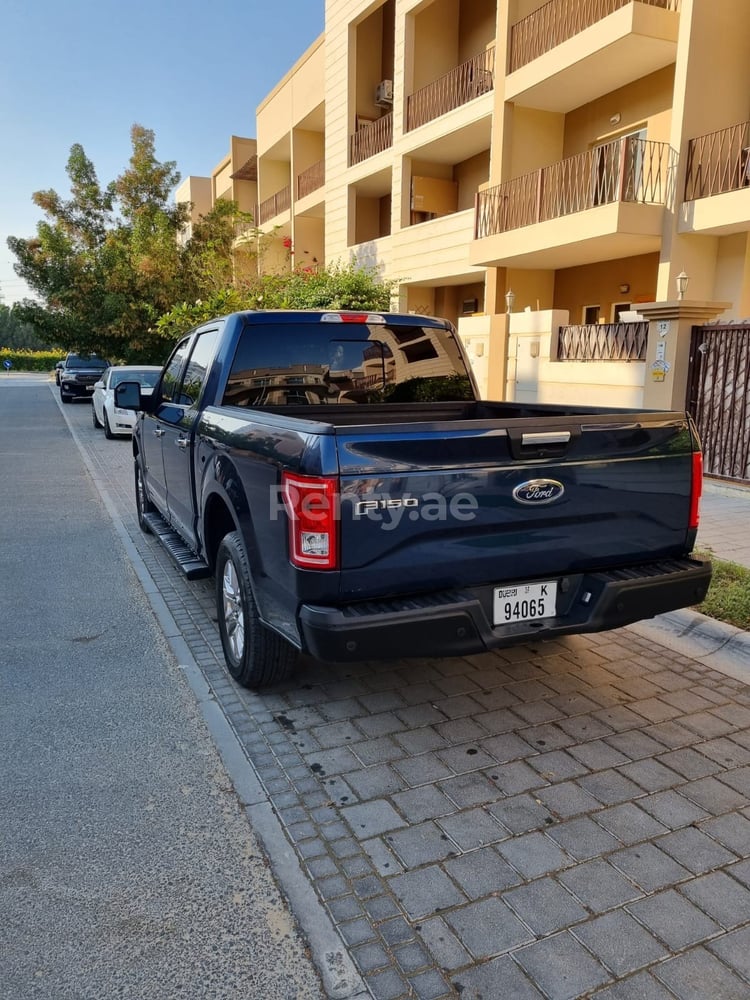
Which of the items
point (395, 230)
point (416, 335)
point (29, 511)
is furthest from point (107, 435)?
point (416, 335)

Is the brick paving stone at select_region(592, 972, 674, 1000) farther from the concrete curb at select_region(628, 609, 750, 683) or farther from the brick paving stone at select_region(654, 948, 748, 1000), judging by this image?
the concrete curb at select_region(628, 609, 750, 683)

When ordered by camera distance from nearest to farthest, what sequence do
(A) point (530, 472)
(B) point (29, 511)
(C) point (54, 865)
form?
(C) point (54, 865) < (A) point (530, 472) < (B) point (29, 511)

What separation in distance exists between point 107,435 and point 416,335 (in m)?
12.9

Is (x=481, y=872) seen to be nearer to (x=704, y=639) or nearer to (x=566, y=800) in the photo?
(x=566, y=800)

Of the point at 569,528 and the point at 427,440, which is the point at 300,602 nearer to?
the point at 427,440

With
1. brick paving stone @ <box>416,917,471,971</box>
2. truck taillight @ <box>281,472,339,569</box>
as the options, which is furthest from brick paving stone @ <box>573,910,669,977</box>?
truck taillight @ <box>281,472,339,569</box>

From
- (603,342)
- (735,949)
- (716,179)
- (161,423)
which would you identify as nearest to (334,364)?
(161,423)

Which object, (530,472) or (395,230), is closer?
(530,472)

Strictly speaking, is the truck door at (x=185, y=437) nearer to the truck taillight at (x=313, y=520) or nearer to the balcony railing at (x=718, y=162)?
the truck taillight at (x=313, y=520)

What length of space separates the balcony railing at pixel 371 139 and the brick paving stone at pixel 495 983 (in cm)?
2111

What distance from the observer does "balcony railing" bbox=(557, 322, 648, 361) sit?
10.8 meters

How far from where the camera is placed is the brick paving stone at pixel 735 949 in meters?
2.28

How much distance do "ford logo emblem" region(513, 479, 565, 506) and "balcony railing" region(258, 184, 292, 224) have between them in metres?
26.6

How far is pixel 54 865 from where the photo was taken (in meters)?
2.72
